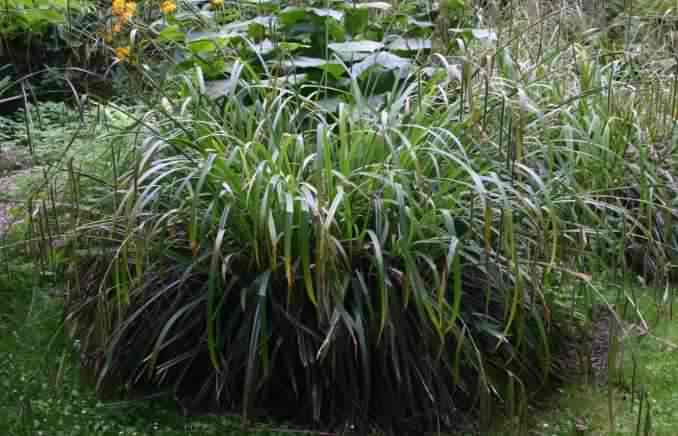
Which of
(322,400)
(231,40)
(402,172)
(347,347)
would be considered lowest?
(322,400)

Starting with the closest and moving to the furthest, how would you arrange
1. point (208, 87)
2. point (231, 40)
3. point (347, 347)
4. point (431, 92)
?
point (347, 347)
point (431, 92)
point (208, 87)
point (231, 40)

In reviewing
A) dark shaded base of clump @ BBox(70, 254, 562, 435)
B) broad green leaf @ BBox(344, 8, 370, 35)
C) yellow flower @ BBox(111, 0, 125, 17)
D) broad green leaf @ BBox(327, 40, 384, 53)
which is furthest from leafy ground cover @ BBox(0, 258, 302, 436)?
broad green leaf @ BBox(344, 8, 370, 35)

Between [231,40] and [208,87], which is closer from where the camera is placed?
[208,87]

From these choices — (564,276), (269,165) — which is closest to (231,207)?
(269,165)

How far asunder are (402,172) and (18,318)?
206 centimetres

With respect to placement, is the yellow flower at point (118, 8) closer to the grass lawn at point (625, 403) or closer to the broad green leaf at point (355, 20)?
the broad green leaf at point (355, 20)

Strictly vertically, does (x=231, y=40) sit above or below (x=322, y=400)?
above

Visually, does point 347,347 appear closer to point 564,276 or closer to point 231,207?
point 231,207

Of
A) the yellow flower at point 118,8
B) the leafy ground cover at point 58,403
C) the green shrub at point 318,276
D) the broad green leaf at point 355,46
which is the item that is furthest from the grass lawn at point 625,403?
the yellow flower at point 118,8

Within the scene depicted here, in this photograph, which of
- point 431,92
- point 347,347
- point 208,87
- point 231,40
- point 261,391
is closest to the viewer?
point 347,347

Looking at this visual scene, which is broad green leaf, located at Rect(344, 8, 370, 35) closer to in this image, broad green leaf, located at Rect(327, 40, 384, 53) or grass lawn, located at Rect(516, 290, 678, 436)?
broad green leaf, located at Rect(327, 40, 384, 53)

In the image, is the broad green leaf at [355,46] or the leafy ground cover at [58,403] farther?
the broad green leaf at [355,46]

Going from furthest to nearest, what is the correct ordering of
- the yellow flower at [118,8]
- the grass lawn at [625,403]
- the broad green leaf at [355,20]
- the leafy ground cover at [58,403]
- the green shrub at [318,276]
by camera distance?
the broad green leaf at [355,20] < the yellow flower at [118,8] < the grass lawn at [625,403] < the leafy ground cover at [58,403] < the green shrub at [318,276]

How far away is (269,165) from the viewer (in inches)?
131
